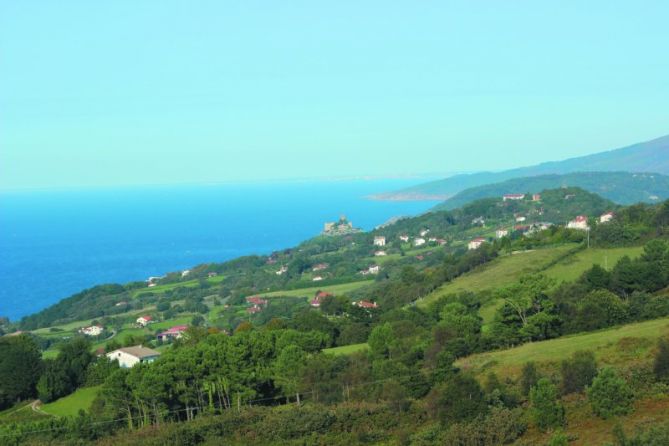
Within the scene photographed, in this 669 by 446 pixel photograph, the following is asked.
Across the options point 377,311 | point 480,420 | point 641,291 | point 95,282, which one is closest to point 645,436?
point 480,420

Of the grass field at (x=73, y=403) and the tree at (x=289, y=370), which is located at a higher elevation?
the tree at (x=289, y=370)

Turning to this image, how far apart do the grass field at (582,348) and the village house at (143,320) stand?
35.2 m

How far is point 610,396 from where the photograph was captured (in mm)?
16969

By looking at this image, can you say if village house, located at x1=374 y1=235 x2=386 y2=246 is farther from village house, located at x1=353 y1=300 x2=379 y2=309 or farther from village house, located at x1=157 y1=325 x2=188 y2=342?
village house, located at x1=353 y1=300 x2=379 y2=309

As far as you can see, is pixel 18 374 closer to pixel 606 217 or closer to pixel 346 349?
pixel 346 349

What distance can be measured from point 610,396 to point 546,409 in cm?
150

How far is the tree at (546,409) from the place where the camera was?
16906 millimetres

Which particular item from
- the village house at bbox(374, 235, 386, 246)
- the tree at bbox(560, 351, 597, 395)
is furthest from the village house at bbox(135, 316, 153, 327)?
the tree at bbox(560, 351, 597, 395)

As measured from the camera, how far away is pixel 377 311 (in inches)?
1535

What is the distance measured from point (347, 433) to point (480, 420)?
3.40 meters

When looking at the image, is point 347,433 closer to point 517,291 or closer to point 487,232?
point 517,291

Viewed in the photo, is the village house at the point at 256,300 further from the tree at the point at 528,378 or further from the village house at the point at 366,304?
the tree at the point at 528,378

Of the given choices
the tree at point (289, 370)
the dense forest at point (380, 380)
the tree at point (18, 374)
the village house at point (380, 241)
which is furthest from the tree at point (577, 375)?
the village house at point (380, 241)

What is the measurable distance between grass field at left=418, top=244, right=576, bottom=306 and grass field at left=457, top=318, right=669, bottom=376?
1477cm
